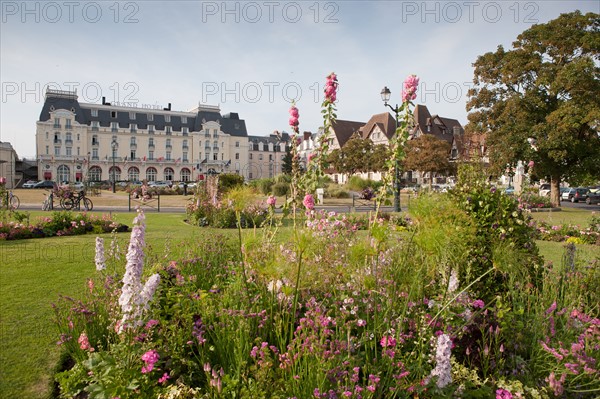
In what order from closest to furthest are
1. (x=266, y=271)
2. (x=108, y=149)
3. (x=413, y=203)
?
(x=266, y=271) < (x=413, y=203) < (x=108, y=149)

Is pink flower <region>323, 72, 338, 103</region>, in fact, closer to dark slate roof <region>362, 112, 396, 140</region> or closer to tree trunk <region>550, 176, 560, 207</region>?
tree trunk <region>550, 176, 560, 207</region>

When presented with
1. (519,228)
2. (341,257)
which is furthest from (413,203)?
(519,228)

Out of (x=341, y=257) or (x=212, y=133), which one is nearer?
(x=341, y=257)

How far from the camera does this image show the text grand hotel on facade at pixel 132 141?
234ft

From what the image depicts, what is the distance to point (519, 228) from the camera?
14.6 ft

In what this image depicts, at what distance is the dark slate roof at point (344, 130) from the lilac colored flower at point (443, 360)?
7168cm

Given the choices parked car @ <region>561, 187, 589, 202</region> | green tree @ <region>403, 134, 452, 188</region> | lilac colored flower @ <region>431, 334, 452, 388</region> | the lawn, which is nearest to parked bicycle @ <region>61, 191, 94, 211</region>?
the lawn

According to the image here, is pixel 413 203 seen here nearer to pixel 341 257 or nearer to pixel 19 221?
pixel 341 257

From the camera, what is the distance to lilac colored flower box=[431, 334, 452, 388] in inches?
90.7

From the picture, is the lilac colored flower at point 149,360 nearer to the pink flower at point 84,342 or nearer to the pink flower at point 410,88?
the pink flower at point 84,342

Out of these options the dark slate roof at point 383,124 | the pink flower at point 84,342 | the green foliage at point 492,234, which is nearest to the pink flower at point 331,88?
the green foliage at point 492,234

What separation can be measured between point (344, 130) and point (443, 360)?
75477 millimetres

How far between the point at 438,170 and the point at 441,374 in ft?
151

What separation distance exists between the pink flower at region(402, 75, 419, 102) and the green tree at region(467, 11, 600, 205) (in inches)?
858
